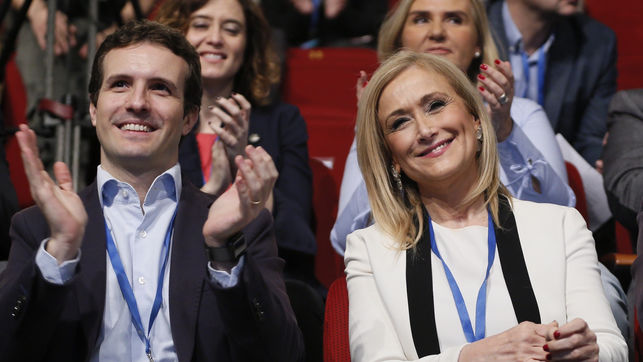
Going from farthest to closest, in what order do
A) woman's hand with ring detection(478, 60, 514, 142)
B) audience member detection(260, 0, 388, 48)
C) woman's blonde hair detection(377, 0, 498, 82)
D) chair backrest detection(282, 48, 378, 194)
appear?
audience member detection(260, 0, 388, 48) → chair backrest detection(282, 48, 378, 194) → woman's blonde hair detection(377, 0, 498, 82) → woman's hand with ring detection(478, 60, 514, 142)

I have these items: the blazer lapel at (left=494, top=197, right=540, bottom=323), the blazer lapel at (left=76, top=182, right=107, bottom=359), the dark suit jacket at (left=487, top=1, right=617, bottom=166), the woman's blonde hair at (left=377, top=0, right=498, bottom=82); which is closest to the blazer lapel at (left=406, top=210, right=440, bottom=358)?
the blazer lapel at (left=494, top=197, right=540, bottom=323)

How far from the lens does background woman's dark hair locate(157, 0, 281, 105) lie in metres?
3.36

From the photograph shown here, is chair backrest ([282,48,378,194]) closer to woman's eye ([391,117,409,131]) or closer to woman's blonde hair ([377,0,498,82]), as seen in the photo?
woman's blonde hair ([377,0,498,82])

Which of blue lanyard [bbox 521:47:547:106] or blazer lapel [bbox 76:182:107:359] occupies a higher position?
blazer lapel [bbox 76:182:107:359]

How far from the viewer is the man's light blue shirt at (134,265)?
199cm

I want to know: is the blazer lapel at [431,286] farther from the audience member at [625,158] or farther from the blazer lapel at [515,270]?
the audience member at [625,158]

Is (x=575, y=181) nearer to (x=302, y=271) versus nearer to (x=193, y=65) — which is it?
(x=302, y=271)

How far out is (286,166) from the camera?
10.3 feet

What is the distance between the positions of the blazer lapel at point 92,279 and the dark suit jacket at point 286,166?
78 cm

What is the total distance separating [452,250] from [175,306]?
0.66 metres

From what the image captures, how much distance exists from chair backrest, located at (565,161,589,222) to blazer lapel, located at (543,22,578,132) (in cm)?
60

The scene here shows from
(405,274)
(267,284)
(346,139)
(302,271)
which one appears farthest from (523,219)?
(346,139)

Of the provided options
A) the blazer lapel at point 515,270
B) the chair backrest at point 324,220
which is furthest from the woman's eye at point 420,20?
the blazer lapel at point 515,270

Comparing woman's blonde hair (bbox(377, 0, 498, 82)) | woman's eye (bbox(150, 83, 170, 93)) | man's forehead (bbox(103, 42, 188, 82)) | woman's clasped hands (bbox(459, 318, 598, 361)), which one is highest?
man's forehead (bbox(103, 42, 188, 82))
